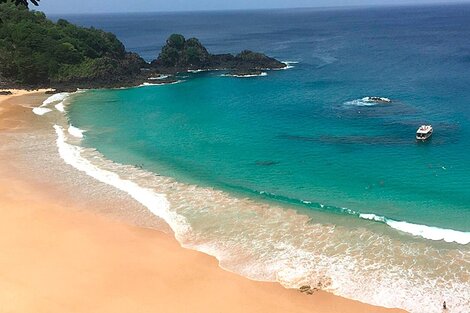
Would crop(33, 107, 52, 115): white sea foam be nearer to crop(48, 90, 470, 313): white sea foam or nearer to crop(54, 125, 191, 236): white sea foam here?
crop(54, 125, 191, 236): white sea foam

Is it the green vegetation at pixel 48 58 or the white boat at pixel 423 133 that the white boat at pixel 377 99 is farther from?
the green vegetation at pixel 48 58

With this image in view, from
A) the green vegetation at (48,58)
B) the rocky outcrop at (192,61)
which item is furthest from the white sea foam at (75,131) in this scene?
the rocky outcrop at (192,61)

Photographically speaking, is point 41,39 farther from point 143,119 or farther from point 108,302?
point 108,302

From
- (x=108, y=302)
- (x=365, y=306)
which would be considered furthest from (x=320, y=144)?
(x=108, y=302)

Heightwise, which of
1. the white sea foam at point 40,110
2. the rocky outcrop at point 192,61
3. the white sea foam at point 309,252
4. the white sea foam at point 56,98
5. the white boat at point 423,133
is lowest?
the white sea foam at point 309,252

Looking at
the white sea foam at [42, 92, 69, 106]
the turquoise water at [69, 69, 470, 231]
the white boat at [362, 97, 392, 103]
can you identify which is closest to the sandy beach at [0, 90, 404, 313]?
the turquoise water at [69, 69, 470, 231]

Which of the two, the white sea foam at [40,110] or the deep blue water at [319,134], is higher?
the white sea foam at [40,110]
